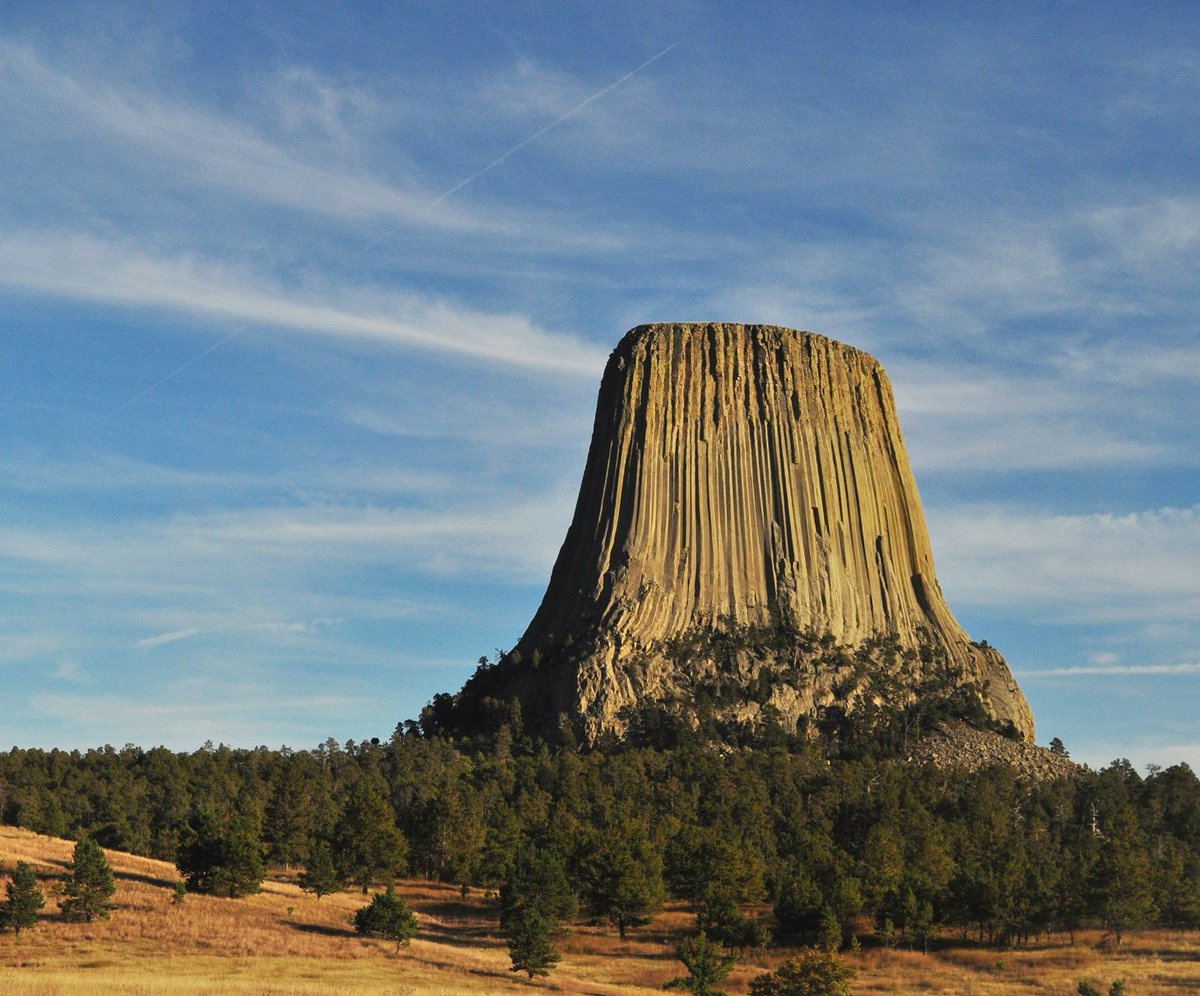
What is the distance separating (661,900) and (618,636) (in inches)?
2279

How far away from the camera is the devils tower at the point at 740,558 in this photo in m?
143

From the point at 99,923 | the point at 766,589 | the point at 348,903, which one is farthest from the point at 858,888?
the point at 766,589

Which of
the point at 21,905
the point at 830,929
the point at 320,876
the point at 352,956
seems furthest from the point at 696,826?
the point at 21,905

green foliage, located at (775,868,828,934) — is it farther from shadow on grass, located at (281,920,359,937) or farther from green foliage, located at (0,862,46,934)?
green foliage, located at (0,862,46,934)

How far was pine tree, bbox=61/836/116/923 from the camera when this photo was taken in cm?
6644

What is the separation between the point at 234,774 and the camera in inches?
4838

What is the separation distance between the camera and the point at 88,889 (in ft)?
219

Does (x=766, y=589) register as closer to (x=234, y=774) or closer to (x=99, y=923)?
(x=234, y=774)

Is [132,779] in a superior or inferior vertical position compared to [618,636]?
inferior

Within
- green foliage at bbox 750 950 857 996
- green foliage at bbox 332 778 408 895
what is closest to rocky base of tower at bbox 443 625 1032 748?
green foliage at bbox 332 778 408 895

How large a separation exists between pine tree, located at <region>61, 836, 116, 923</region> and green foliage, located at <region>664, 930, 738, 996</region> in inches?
926

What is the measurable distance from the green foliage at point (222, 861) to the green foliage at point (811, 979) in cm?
2447

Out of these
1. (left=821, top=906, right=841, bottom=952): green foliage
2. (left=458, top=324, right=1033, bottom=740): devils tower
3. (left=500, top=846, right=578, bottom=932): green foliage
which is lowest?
(left=821, top=906, right=841, bottom=952): green foliage

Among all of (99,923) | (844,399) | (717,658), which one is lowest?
(99,923)
